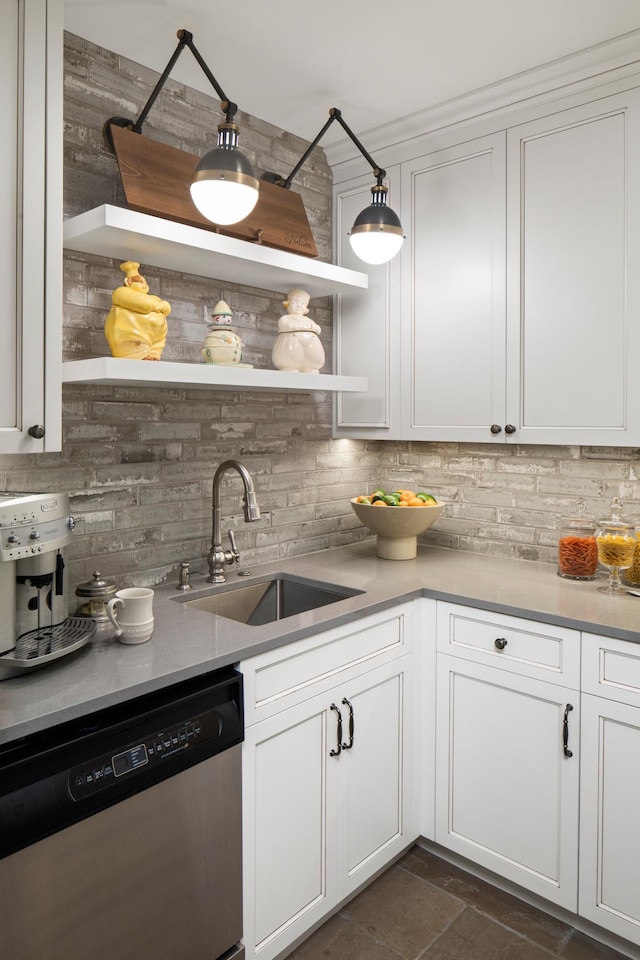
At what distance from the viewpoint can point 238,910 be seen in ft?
5.01

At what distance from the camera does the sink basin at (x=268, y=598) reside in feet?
6.81

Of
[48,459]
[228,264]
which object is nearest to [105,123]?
[228,264]

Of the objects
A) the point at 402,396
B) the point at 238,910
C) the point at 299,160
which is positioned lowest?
the point at 238,910

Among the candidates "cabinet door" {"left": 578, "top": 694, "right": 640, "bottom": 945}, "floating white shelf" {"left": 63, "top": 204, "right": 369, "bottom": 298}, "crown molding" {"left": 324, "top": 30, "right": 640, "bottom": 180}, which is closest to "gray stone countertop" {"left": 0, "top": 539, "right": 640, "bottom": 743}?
"cabinet door" {"left": 578, "top": 694, "right": 640, "bottom": 945}

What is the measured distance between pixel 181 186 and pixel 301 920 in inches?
82.0

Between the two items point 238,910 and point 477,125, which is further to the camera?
point 477,125

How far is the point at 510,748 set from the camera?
6.26 feet

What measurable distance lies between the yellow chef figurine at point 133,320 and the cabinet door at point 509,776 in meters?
1.32

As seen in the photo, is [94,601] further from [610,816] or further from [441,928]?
[610,816]

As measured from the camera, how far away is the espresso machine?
1270 millimetres

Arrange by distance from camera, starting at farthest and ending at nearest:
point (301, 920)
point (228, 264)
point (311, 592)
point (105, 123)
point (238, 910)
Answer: point (311, 592) < point (228, 264) < point (105, 123) < point (301, 920) < point (238, 910)

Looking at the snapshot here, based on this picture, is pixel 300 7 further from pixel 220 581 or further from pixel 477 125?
pixel 220 581

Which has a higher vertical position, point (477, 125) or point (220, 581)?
point (477, 125)

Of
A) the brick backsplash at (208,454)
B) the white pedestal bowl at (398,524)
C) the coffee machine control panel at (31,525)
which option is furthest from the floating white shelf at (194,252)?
the white pedestal bowl at (398,524)
